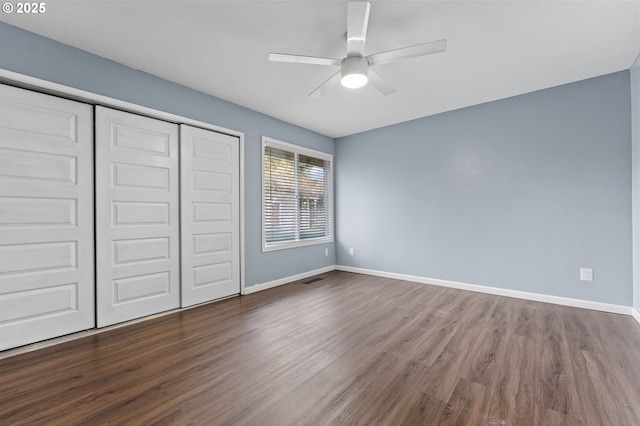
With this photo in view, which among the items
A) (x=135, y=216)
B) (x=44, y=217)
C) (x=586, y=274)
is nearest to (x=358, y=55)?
(x=135, y=216)

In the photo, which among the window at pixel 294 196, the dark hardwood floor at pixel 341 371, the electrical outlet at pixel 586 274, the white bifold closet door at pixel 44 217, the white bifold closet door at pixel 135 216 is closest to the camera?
the dark hardwood floor at pixel 341 371

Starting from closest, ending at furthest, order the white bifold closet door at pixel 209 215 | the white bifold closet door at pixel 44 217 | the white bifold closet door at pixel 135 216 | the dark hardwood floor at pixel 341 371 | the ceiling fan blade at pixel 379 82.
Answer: the dark hardwood floor at pixel 341 371, the white bifold closet door at pixel 44 217, the ceiling fan blade at pixel 379 82, the white bifold closet door at pixel 135 216, the white bifold closet door at pixel 209 215

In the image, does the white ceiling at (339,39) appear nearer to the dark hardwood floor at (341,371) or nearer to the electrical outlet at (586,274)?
the electrical outlet at (586,274)

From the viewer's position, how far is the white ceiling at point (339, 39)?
2010 mm

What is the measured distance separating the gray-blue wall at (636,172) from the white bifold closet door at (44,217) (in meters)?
5.27

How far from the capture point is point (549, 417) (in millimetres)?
1475

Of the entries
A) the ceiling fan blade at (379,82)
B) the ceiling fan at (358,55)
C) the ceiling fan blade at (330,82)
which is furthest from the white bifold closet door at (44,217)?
the ceiling fan blade at (379,82)

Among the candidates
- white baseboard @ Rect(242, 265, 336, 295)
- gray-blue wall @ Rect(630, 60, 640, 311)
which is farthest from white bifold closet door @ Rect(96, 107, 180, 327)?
gray-blue wall @ Rect(630, 60, 640, 311)

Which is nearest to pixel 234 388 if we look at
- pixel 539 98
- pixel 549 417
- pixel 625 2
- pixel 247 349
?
pixel 247 349

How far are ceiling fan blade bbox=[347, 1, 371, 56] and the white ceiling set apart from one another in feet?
0.61

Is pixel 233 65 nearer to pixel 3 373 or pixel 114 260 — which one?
pixel 114 260

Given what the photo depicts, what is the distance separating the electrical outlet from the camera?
310 cm

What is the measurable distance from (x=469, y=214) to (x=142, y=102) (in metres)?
4.29

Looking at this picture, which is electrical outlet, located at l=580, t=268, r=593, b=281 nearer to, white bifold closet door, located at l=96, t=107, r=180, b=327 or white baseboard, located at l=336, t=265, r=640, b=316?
white baseboard, located at l=336, t=265, r=640, b=316
